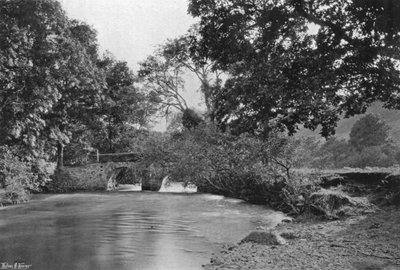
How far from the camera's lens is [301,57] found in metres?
10.8

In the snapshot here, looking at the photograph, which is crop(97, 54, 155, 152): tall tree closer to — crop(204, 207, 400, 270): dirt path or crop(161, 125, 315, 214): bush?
crop(161, 125, 315, 214): bush

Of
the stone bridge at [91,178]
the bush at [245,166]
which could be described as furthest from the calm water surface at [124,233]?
the stone bridge at [91,178]

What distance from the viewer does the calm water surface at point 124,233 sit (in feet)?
33.1

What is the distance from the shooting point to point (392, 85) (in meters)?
9.68

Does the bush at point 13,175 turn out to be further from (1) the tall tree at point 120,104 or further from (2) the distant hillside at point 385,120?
(2) the distant hillside at point 385,120

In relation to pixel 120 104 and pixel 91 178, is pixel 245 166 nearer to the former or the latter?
pixel 91 178

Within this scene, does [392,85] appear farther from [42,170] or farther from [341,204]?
[42,170]

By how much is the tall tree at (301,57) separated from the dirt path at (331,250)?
10.1 feet

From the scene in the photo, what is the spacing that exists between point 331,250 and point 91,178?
107 feet

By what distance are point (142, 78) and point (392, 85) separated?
36104mm

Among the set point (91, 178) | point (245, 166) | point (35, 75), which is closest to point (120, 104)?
point (91, 178)

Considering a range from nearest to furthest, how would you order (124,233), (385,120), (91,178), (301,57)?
(301,57) < (124,233) < (91,178) < (385,120)

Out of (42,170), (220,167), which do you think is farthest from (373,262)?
(42,170)

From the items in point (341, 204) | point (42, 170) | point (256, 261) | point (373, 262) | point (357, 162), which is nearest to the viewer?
point (373, 262)
